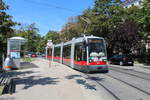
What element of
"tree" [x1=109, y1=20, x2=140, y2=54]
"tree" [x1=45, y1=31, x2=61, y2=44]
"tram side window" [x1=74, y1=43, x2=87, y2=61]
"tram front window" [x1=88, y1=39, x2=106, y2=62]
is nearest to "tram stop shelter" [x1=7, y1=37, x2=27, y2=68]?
"tram side window" [x1=74, y1=43, x2=87, y2=61]

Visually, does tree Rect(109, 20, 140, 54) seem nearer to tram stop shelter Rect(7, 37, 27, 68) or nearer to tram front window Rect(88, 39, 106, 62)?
tram front window Rect(88, 39, 106, 62)

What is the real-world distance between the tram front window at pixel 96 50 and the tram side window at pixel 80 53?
1.57ft

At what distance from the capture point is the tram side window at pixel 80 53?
627 inches

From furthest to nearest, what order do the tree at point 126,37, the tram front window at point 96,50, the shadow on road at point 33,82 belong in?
the tree at point 126,37, the tram front window at point 96,50, the shadow on road at point 33,82

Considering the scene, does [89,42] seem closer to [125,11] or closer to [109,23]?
[109,23]

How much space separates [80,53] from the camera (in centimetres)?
1686

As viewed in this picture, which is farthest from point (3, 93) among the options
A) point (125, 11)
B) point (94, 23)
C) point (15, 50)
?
point (125, 11)

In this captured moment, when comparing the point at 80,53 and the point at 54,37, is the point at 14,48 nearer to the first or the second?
the point at 80,53

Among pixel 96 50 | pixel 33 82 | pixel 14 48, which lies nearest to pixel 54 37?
pixel 14 48

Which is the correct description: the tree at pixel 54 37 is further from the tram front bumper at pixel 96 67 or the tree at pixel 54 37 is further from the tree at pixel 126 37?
the tram front bumper at pixel 96 67

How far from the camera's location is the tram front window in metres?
15.8

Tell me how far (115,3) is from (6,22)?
3600 centimetres

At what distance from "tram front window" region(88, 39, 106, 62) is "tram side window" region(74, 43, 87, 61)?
48 cm

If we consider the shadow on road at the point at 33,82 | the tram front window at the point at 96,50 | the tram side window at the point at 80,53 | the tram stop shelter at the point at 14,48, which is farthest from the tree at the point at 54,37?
the shadow on road at the point at 33,82
